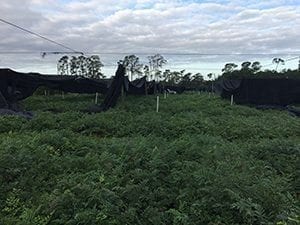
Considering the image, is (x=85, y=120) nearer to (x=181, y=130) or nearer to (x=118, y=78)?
(x=181, y=130)

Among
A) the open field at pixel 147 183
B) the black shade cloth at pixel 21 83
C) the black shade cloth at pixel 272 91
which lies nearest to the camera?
the open field at pixel 147 183

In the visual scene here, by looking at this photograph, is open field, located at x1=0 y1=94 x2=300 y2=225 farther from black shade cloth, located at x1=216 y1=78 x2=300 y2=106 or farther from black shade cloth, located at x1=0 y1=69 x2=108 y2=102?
black shade cloth, located at x1=216 y1=78 x2=300 y2=106

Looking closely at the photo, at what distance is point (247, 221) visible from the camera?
3.77m

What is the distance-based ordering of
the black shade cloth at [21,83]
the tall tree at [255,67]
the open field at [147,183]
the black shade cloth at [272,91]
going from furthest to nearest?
1. the tall tree at [255,67]
2. the black shade cloth at [272,91]
3. the black shade cloth at [21,83]
4. the open field at [147,183]

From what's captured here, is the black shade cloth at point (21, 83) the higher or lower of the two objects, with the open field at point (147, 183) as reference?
higher

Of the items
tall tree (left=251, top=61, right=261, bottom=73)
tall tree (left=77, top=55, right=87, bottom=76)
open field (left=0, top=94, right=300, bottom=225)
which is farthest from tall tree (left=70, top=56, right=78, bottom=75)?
open field (left=0, top=94, right=300, bottom=225)

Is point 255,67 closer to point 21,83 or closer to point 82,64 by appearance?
point 82,64

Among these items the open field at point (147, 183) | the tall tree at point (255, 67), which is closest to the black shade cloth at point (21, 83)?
the open field at point (147, 183)

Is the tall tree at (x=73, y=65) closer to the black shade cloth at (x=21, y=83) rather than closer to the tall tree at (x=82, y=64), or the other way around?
the tall tree at (x=82, y=64)

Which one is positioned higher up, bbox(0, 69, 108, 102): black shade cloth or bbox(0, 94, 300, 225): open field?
bbox(0, 69, 108, 102): black shade cloth

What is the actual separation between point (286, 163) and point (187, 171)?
2.11 metres

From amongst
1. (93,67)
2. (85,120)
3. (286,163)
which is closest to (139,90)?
(85,120)

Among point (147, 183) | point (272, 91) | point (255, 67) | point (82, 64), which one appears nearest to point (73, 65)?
point (82, 64)

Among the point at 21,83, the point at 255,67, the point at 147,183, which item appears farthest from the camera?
the point at 255,67
